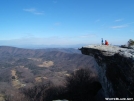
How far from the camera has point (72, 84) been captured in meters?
34.3

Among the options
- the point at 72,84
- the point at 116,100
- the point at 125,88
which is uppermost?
the point at 125,88

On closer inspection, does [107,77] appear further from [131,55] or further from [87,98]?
[87,98]

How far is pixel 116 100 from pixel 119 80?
1.72 meters

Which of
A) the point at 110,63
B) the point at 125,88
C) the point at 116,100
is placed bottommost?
the point at 116,100

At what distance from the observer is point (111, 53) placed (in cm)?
1836

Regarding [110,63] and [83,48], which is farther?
[83,48]

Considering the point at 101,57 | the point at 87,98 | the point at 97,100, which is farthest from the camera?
the point at 87,98

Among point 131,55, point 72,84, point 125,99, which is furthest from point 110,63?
point 72,84

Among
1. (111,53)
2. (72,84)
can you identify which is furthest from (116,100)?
(72,84)

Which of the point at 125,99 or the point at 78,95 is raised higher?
the point at 125,99

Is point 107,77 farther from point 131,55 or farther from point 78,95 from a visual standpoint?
point 78,95

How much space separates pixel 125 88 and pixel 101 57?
19.6ft

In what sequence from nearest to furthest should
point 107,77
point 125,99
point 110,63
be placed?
point 125,99 < point 110,63 < point 107,77

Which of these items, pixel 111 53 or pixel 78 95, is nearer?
pixel 111 53
